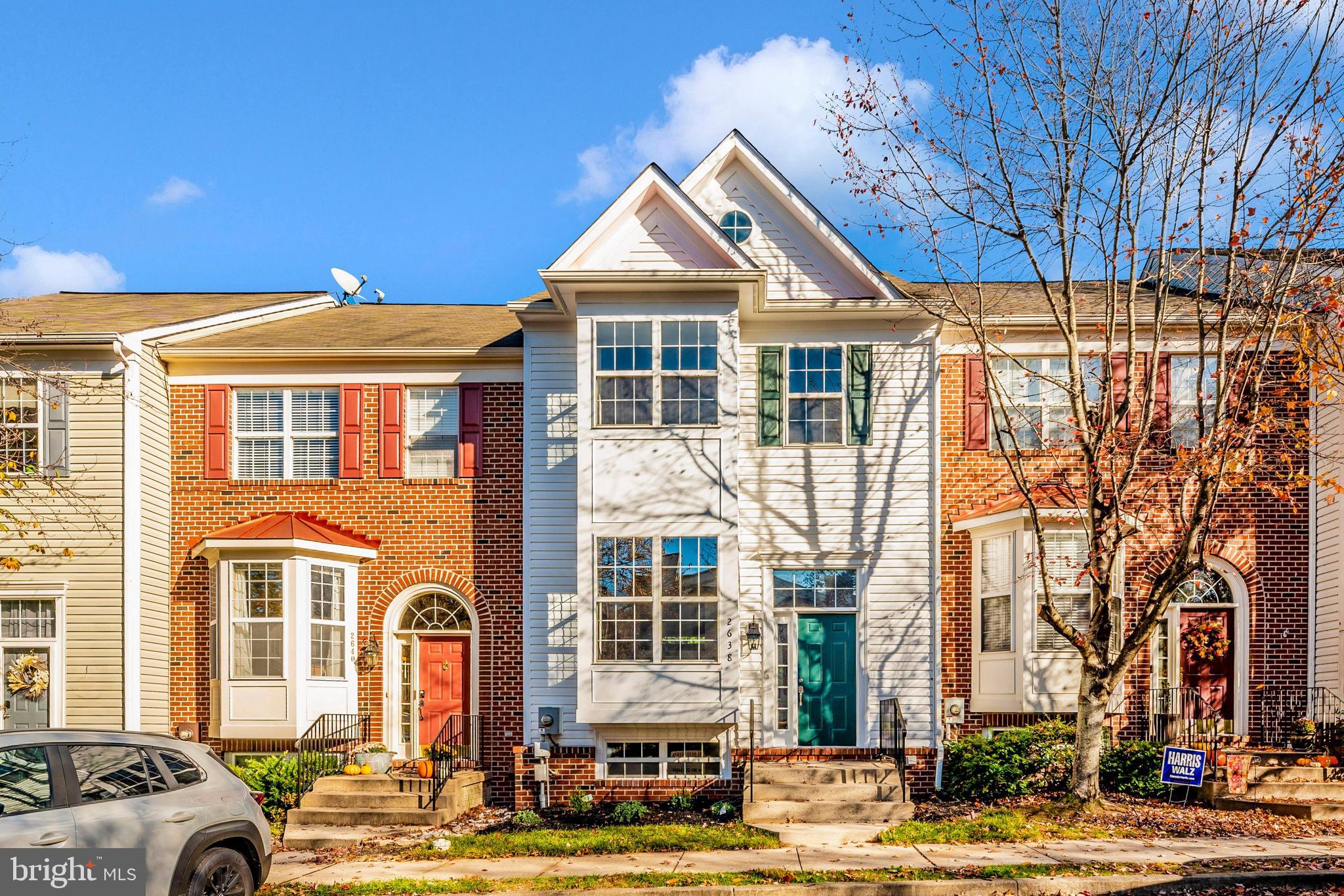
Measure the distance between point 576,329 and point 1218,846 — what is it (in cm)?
990

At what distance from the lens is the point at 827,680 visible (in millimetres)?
16625

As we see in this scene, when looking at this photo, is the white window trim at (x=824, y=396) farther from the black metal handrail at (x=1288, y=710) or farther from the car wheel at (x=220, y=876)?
the car wheel at (x=220, y=876)

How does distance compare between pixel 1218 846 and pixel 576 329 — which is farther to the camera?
pixel 576 329

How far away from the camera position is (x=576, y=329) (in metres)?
16.3

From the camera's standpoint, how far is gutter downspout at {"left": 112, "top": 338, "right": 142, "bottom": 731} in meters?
15.9

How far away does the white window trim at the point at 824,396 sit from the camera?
16.8m

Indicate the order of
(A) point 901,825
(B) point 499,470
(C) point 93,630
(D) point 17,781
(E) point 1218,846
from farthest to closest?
1. (B) point 499,470
2. (C) point 93,630
3. (A) point 901,825
4. (E) point 1218,846
5. (D) point 17,781

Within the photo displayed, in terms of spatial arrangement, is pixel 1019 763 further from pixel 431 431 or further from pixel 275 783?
pixel 275 783

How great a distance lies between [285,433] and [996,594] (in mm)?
10528

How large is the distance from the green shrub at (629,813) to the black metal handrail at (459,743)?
2.38 meters

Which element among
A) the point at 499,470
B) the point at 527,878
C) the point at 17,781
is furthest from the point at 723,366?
the point at 17,781

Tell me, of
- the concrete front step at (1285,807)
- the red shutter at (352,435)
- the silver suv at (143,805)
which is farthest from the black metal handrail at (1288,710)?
the silver suv at (143,805)

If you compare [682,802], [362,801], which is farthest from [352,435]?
[682,802]

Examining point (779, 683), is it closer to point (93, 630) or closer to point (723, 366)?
point (723, 366)
